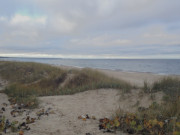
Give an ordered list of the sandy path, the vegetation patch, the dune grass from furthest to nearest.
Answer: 1. the dune grass
2. the sandy path
3. the vegetation patch

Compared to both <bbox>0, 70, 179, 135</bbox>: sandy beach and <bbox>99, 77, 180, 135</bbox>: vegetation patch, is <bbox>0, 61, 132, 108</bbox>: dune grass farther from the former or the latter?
<bbox>99, 77, 180, 135</bbox>: vegetation patch

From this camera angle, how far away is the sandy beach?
3134 millimetres

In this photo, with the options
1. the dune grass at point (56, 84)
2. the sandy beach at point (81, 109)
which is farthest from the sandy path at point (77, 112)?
the dune grass at point (56, 84)

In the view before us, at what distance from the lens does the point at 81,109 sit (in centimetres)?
466

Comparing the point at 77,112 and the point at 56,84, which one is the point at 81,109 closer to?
the point at 77,112

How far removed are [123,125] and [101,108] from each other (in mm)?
1797

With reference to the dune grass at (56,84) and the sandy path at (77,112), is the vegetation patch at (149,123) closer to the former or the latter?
the sandy path at (77,112)

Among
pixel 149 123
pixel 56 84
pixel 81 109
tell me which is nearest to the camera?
pixel 149 123

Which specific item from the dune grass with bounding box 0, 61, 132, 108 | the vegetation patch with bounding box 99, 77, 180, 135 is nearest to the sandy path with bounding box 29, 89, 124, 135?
the vegetation patch with bounding box 99, 77, 180, 135

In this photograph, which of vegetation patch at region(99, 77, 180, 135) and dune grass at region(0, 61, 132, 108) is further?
dune grass at region(0, 61, 132, 108)

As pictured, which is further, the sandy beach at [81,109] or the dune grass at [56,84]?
the dune grass at [56,84]

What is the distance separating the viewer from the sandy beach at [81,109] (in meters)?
3.13

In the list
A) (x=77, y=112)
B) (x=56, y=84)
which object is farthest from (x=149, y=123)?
(x=56, y=84)

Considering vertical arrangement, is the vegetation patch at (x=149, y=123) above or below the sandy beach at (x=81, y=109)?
above
